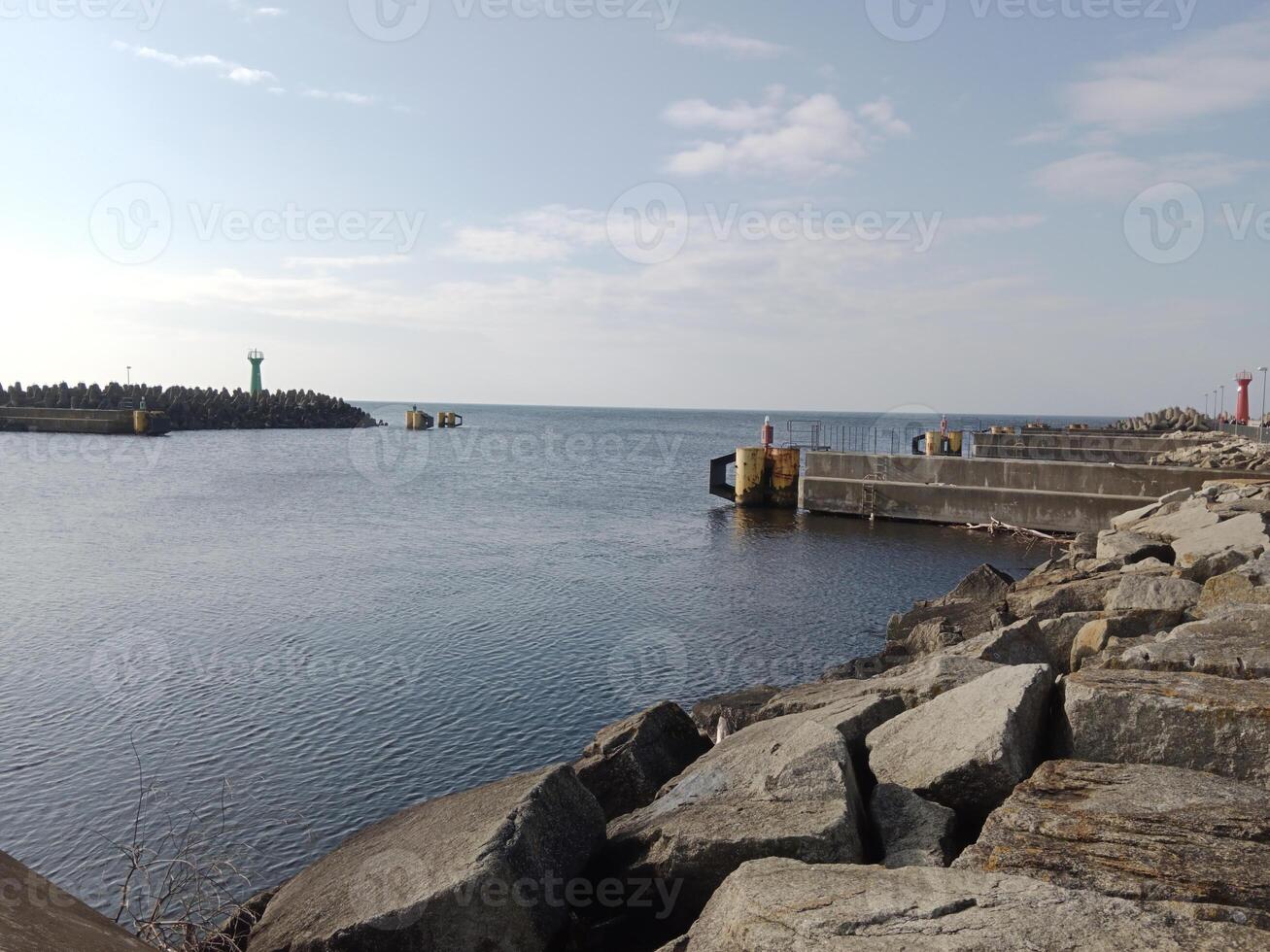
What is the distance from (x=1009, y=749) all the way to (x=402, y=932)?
10.8 feet

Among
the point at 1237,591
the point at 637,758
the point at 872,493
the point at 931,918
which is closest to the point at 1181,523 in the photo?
the point at 1237,591

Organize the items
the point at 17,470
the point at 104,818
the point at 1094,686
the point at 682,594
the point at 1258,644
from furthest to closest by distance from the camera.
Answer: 1. the point at 17,470
2. the point at 682,594
3. the point at 104,818
4. the point at 1258,644
5. the point at 1094,686

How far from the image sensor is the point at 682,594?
1791 cm

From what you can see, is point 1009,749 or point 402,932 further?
point 1009,749

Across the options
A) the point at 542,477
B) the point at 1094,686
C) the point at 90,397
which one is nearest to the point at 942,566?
the point at 1094,686

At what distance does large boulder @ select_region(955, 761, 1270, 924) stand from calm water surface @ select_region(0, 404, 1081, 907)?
5.81 meters

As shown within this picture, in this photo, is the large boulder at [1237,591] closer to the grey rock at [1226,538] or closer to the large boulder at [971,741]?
the grey rock at [1226,538]

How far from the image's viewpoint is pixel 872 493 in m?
27.7

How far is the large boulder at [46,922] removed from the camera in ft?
10.3

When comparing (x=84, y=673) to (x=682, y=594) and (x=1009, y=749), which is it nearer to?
(x=682, y=594)

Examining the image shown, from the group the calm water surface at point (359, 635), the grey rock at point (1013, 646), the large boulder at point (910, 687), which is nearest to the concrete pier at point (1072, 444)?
the calm water surface at point (359, 635)

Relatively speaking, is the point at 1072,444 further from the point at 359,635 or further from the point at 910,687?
the point at 910,687

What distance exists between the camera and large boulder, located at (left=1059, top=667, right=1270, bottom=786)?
475 cm

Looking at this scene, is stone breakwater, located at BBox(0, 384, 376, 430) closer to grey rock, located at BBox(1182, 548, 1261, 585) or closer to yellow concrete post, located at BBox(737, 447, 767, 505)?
yellow concrete post, located at BBox(737, 447, 767, 505)
